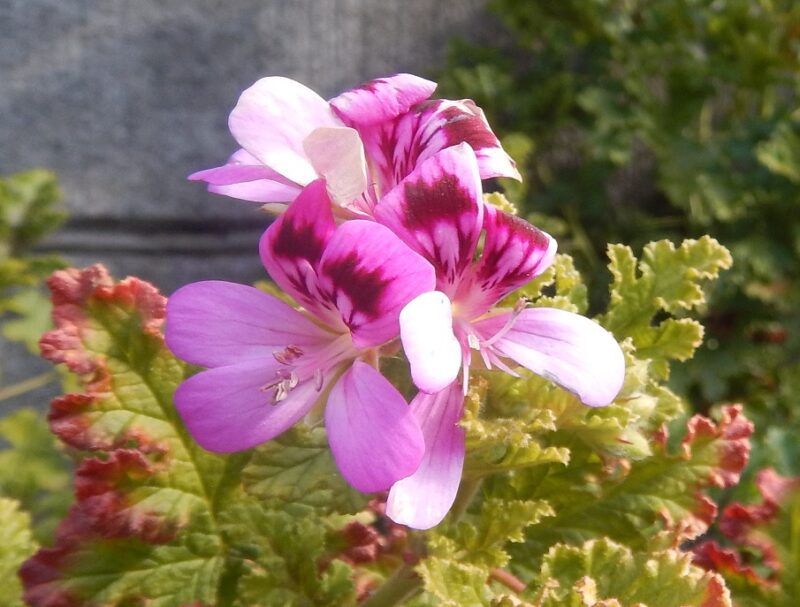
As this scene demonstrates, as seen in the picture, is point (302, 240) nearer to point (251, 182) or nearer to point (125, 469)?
point (251, 182)

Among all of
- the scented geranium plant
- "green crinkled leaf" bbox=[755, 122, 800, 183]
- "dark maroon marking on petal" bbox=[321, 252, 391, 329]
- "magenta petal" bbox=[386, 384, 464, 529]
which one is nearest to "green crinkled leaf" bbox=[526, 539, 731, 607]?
the scented geranium plant

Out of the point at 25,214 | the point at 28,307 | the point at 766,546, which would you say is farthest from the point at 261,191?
the point at 28,307

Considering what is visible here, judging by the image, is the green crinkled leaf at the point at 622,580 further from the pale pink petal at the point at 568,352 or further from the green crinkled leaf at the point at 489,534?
the pale pink petal at the point at 568,352

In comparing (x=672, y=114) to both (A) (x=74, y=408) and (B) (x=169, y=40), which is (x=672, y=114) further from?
(A) (x=74, y=408)

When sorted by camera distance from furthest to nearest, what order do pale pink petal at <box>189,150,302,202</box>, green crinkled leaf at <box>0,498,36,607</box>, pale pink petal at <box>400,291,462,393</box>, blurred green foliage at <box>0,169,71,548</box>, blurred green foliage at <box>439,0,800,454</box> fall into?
blurred green foliage at <box>439,0,800,454</box>
blurred green foliage at <box>0,169,71,548</box>
green crinkled leaf at <box>0,498,36,607</box>
pale pink petal at <box>189,150,302,202</box>
pale pink petal at <box>400,291,462,393</box>

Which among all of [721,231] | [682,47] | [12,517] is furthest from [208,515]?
[682,47]

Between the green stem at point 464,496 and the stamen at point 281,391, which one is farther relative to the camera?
the green stem at point 464,496

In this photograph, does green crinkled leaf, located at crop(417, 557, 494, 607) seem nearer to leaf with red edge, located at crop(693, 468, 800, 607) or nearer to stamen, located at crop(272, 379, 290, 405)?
stamen, located at crop(272, 379, 290, 405)

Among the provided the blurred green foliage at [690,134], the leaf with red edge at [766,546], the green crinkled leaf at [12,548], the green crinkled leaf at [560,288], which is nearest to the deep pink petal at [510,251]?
Result: the green crinkled leaf at [560,288]
